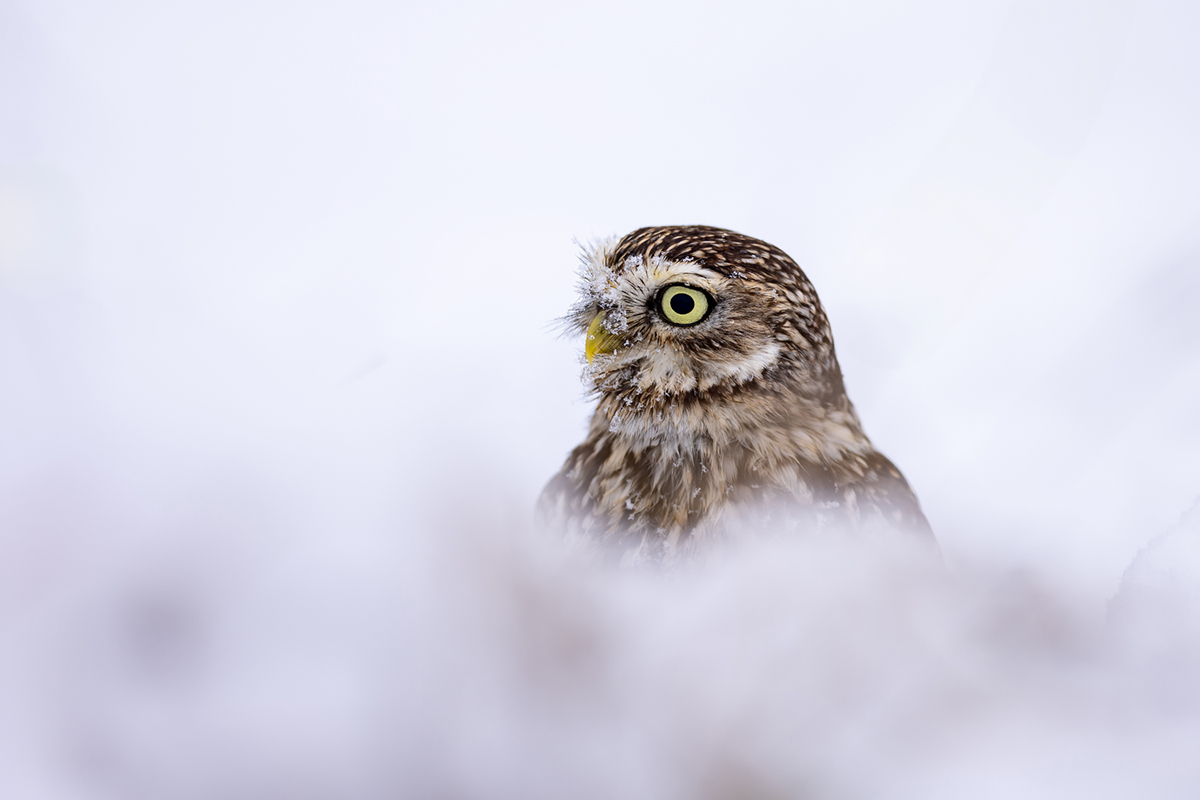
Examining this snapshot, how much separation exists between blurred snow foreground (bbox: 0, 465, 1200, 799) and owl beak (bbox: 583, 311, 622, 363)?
36cm

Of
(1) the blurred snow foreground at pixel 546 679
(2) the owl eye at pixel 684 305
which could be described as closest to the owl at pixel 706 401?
(2) the owl eye at pixel 684 305

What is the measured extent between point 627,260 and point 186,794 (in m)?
0.61

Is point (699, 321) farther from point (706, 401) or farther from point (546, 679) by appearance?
point (546, 679)

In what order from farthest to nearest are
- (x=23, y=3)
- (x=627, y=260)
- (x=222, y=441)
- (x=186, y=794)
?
(x=627, y=260) → (x=23, y=3) → (x=222, y=441) → (x=186, y=794)

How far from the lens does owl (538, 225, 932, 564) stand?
0.69 metres

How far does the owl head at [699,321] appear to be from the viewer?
0.72 metres

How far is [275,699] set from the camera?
1.29ft

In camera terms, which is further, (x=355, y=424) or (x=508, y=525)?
(x=355, y=424)

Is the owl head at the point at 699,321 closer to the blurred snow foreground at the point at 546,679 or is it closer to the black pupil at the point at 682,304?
the black pupil at the point at 682,304

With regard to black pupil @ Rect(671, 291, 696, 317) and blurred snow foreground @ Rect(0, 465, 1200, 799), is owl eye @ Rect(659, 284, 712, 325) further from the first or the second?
blurred snow foreground @ Rect(0, 465, 1200, 799)

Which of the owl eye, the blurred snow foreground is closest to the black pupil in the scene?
the owl eye

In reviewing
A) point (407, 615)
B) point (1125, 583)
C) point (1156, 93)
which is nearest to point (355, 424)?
point (407, 615)

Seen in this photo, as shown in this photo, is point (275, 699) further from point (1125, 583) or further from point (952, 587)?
point (1125, 583)

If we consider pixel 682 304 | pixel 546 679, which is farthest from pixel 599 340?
pixel 546 679
